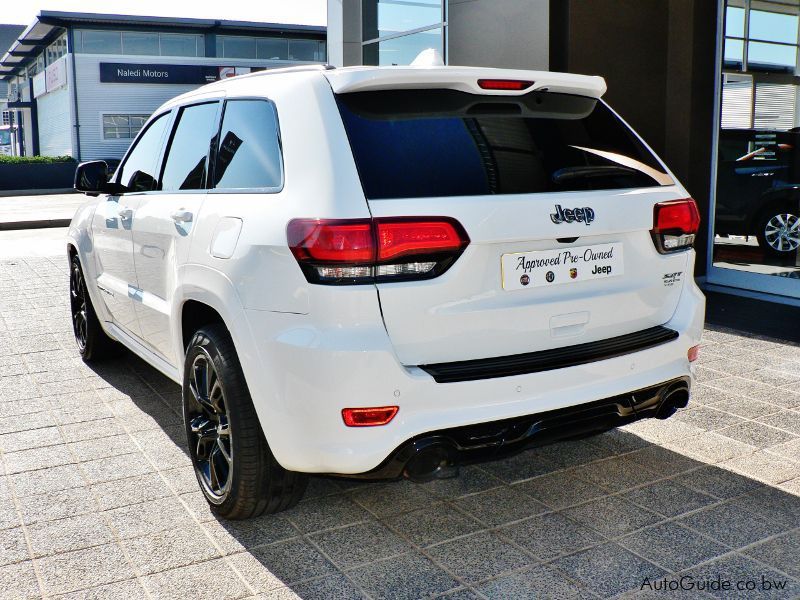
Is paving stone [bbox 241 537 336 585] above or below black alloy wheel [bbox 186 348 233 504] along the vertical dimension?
below

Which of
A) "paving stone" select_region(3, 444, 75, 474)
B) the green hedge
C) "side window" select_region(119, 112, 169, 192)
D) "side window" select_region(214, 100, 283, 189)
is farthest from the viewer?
the green hedge

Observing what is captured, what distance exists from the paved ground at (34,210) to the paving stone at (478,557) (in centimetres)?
1855

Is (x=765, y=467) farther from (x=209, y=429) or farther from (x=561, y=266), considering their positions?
(x=209, y=429)

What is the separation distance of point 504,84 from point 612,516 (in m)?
1.75

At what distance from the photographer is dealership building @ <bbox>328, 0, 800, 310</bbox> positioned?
841 centimetres

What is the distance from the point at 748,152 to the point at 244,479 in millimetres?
7110

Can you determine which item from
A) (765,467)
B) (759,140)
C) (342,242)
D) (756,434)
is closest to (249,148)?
(342,242)

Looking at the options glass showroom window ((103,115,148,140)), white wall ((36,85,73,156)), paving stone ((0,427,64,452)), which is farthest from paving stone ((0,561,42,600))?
white wall ((36,85,73,156))

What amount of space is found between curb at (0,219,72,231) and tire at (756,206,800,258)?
15.6m

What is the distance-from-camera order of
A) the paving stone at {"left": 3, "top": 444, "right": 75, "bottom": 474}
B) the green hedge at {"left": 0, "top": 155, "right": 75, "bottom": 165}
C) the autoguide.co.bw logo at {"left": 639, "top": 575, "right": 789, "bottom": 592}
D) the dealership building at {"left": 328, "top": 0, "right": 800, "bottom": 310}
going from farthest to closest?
the green hedge at {"left": 0, "top": 155, "right": 75, "bottom": 165} < the dealership building at {"left": 328, "top": 0, "right": 800, "bottom": 310} < the paving stone at {"left": 3, "top": 444, "right": 75, "bottom": 474} < the autoguide.co.bw logo at {"left": 639, "top": 575, "right": 789, "bottom": 592}

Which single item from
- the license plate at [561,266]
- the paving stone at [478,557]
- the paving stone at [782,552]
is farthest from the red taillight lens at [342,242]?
the paving stone at [782,552]

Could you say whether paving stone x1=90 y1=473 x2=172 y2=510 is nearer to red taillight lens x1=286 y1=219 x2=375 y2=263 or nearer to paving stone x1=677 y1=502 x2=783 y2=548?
red taillight lens x1=286 y1=219 x2=375 y2=263

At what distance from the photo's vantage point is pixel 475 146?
3.12 metres

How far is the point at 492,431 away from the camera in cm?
301
